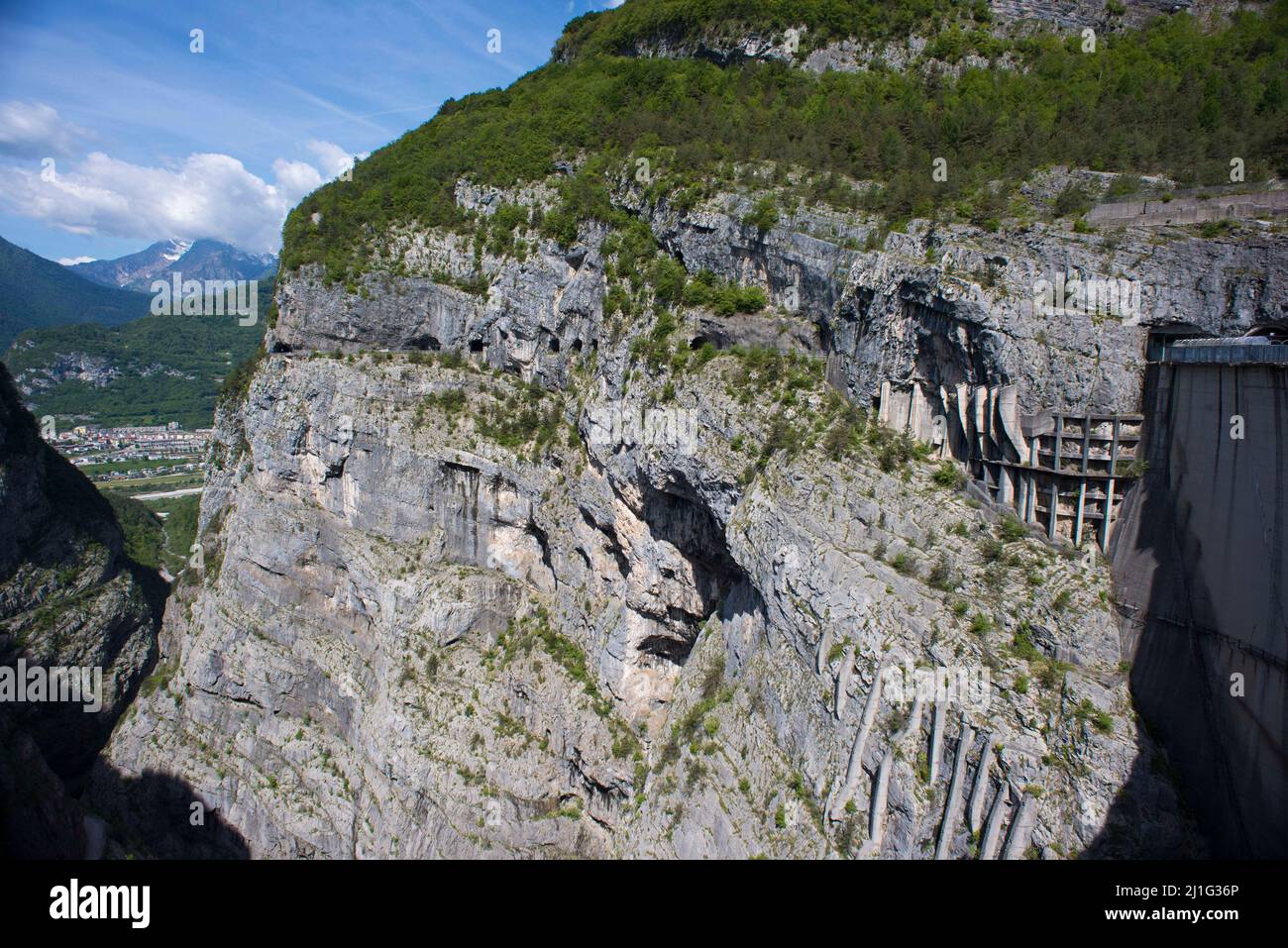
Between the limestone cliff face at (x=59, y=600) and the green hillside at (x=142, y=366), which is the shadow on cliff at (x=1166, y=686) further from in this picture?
the green hillside at (x=142, y=366)

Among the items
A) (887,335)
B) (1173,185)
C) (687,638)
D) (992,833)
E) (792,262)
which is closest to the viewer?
(992,833)

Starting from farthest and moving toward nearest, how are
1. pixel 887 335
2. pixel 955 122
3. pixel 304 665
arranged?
pixel 304 665
pixel 955 122
pixel 887 335

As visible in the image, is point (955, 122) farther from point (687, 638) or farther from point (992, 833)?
point (992, 833)

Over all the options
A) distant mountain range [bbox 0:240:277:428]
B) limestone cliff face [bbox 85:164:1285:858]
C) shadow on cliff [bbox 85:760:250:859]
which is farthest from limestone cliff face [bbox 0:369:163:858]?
distant mountain range [bbox 0:240:277:428]

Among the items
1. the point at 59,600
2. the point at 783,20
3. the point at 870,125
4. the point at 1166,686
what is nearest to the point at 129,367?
the point at 59,600

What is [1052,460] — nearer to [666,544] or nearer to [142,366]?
[666,544]

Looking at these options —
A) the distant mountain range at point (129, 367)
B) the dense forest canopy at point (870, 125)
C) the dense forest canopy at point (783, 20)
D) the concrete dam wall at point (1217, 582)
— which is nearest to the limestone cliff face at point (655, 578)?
the concrete dam wall at point (1217, 582)

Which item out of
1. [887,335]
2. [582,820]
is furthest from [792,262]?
[582,820]

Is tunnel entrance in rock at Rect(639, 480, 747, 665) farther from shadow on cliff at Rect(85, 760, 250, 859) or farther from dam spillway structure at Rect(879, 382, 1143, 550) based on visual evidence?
shadow on cliff at Rect(85, 760, 250, 859)
